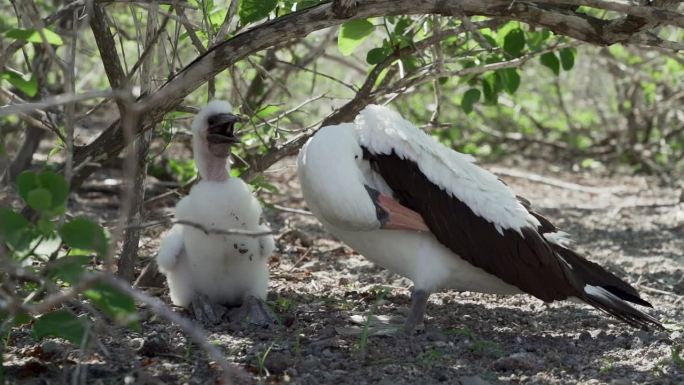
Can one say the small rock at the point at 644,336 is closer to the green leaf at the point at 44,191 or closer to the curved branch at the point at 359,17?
the curved branch at the point at 359,17

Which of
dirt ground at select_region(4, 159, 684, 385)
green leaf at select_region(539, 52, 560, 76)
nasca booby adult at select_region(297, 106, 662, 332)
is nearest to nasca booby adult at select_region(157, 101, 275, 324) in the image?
dirt ground at select_region(4, 159, 684, 385)

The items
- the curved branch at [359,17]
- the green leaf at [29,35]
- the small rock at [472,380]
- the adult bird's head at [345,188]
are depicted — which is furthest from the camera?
the adult bird's head at [345,188]

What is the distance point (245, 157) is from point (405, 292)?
4.70ft

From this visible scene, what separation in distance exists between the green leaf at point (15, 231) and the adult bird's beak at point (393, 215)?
63.3 inches

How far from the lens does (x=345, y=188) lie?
4.09m

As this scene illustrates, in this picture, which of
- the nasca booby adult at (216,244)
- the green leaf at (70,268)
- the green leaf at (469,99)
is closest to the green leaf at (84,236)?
the green leaf at (70,268)

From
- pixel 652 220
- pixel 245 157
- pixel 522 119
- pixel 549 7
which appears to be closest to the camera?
pixel 549 7

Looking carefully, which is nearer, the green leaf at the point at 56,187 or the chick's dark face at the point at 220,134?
the green leaf at the point at 56,187

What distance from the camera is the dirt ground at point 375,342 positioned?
11.6 ft

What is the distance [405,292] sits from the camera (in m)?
5.29

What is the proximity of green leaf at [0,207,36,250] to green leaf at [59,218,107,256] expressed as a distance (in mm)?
109

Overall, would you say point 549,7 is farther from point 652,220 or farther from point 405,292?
point 652,220

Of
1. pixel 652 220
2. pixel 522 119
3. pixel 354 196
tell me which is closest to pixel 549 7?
pixel 354 196

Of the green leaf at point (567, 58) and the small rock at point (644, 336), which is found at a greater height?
the green leaf at point (567, 58)
